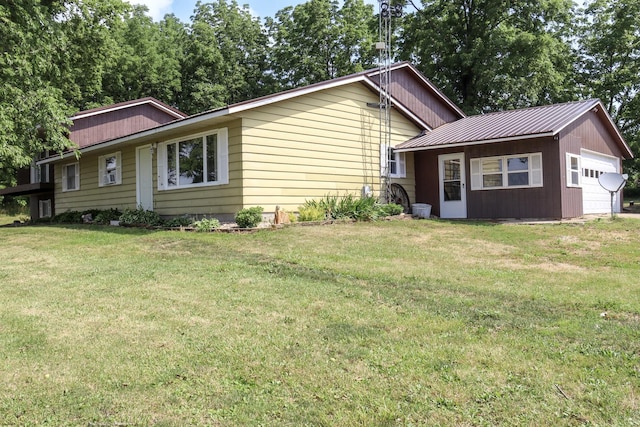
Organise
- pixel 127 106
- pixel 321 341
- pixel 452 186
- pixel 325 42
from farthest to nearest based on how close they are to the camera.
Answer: pixel 325 42
pixel 127 106
pixel 452 186
pixel 321 341

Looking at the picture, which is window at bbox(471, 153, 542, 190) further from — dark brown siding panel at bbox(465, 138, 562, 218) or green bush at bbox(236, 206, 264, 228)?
green bush at bbox(236, 206, 264, 228)

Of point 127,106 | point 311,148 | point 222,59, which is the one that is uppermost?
point 222,59

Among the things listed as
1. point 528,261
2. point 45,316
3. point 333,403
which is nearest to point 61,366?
point 45,316

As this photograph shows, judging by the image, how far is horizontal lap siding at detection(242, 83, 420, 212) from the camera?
12.2 meters

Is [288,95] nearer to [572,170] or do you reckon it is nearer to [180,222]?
[180,222]

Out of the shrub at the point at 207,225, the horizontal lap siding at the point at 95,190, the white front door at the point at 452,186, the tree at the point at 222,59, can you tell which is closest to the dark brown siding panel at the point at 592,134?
the white front door at the point at 452,186

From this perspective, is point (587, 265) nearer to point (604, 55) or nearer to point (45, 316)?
point (45, 316)

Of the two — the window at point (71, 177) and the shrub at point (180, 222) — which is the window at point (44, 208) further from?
the shrub at point (180, 222)

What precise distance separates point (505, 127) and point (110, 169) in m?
13.5

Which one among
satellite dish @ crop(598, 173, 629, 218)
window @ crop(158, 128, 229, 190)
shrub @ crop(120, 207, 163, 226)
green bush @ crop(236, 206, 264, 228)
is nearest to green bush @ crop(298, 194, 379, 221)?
green bush @ crop(236, 206, 264, 228)

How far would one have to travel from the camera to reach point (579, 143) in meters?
14.9

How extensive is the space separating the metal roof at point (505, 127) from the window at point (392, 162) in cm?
36

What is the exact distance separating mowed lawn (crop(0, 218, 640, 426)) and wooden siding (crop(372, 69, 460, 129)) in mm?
10025

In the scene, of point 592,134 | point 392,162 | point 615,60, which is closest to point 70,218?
point 392,162
